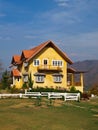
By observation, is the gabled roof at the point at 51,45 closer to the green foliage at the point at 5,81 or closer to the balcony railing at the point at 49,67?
the balcony railing at the point at 49,67

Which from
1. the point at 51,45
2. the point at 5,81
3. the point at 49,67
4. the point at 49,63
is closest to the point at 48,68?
the point at 49,67

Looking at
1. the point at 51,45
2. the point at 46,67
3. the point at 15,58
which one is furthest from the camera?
the point at 15,58

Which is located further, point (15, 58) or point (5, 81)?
point (15, 58)

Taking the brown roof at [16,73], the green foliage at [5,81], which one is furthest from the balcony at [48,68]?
the green foliage at [5,81]

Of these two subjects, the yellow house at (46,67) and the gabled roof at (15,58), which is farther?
the gabled roof at (15,58)

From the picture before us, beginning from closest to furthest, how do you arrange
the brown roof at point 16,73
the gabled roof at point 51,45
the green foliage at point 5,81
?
the gabled roof at point 51,45 < the green foliage at point 5,81 < the brown roof at point 16,73

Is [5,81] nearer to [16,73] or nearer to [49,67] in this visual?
[16,73]

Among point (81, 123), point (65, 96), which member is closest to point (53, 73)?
point (65, 96)

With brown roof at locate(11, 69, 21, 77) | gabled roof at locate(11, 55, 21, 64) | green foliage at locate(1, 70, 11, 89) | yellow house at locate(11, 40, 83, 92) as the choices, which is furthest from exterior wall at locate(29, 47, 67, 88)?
gabled roof at locate(11, 55, 21, 64)

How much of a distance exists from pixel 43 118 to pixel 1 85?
43113 mm

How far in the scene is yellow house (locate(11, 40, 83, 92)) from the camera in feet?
217

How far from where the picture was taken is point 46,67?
6644cm

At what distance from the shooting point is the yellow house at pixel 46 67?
6612cm

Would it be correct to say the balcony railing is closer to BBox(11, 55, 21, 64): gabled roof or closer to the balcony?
the balcony
